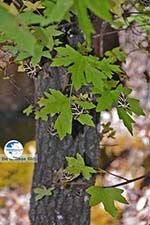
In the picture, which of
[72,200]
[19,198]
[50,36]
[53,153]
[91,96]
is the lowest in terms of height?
[19,198]

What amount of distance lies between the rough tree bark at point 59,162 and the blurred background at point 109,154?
1168 mm

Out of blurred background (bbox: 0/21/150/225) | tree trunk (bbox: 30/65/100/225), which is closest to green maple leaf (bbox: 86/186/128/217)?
tree trunk (bbox: 30/65/100/225)

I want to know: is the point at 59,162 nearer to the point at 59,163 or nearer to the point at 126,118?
the point at 59,163

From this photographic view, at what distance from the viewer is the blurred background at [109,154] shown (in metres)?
3.31

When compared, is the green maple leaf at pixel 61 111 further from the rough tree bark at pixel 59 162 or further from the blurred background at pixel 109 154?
the blurred background at pixel 109 154

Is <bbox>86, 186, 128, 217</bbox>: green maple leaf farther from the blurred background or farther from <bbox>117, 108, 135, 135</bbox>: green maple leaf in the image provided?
the blurred background

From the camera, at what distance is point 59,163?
1.91 meters

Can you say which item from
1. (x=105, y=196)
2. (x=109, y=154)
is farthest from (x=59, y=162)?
(x=109, y=154)

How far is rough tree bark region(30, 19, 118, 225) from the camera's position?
1.89 meters

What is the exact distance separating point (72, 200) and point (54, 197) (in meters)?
0.06

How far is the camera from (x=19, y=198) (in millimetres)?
3441

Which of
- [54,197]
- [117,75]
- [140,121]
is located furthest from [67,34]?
[140,121]

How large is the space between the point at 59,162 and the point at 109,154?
1784mm

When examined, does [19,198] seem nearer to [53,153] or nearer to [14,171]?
[14,171]
